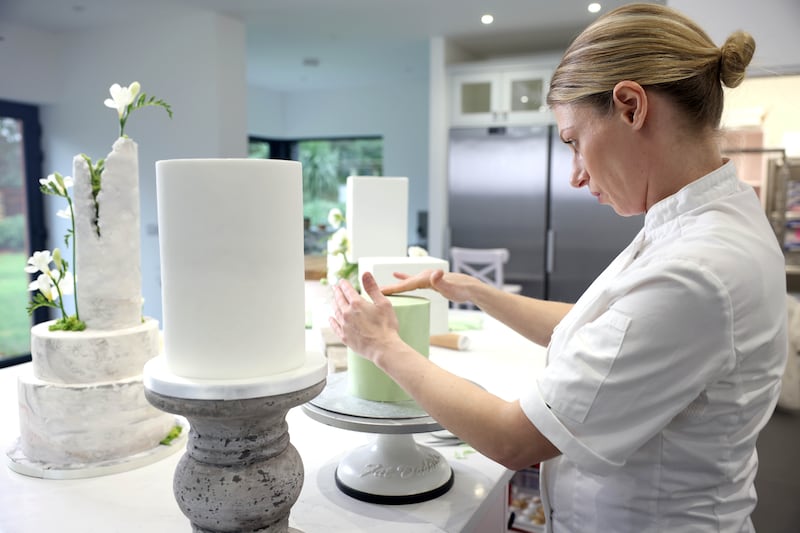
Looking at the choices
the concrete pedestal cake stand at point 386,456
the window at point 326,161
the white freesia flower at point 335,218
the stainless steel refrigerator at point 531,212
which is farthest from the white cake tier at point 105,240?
the window at point 326,161

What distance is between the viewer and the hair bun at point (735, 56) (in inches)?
33.0

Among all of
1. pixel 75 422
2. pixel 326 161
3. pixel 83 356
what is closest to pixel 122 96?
pixel 83 356

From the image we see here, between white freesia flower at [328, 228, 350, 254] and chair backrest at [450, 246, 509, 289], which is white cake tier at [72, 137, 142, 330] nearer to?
white freesia flower at [328, 228, 350, 254]

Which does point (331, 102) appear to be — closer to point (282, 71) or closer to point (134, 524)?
point (282, 71)

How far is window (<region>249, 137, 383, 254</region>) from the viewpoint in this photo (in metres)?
7.44

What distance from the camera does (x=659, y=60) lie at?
812 mm

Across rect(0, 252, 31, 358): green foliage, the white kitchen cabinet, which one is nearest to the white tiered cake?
the white kitchen cabinet

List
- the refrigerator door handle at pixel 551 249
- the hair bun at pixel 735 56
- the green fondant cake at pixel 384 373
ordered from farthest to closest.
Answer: the refrigerator door handle at pixel 551 249
the green fondant cake at pixel 384 373
the hair bun at pixel 735 56

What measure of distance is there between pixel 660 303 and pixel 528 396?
0.66 ft

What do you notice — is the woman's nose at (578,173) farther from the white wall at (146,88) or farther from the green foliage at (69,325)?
the white wall at (146,88)

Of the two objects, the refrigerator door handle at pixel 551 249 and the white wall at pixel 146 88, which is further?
the refrigerator door handle at pixel 551 249

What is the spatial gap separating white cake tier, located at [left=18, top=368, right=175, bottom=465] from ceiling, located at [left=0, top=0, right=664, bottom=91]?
3.43 metres

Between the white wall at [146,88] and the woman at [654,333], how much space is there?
12.8 feet

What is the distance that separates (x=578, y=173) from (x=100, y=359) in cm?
94
